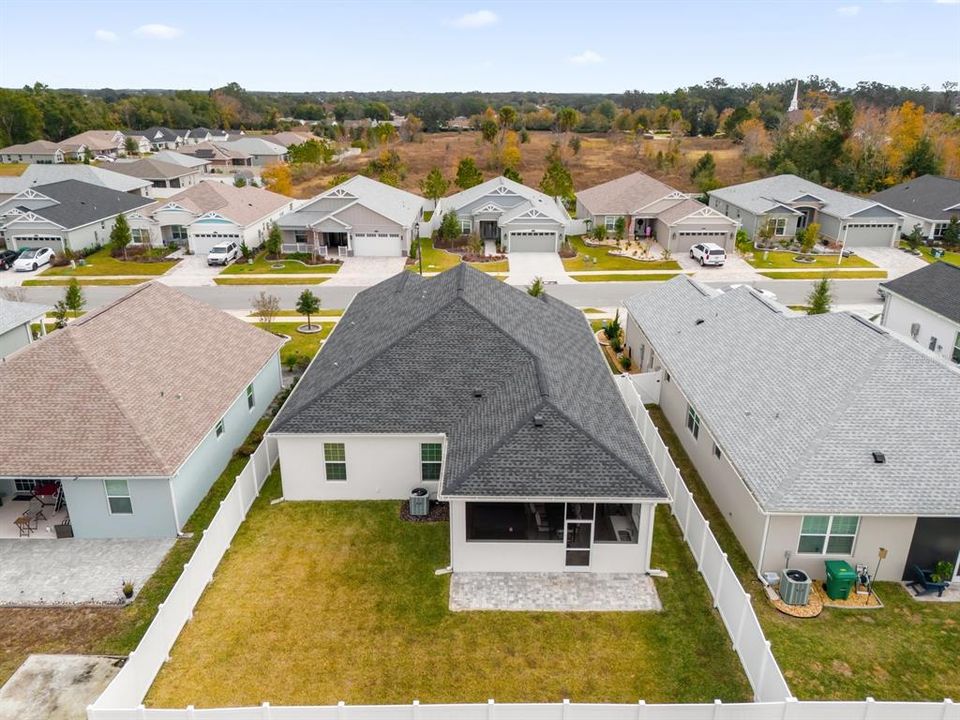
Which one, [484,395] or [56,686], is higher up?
[484,395]

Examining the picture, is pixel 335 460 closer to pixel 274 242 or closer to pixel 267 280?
pixel 267 280

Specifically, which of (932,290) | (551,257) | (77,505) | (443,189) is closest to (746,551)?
(77,505)

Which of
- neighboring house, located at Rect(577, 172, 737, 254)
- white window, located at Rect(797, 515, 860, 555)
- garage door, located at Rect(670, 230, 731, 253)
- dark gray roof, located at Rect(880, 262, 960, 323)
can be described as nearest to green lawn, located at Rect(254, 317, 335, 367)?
white window, located at Rect(797, 515, 860, 555)

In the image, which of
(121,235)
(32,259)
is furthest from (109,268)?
(32,259)

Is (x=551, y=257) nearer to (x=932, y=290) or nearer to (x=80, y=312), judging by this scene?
(x=932, y=290)

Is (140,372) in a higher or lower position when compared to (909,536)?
higher

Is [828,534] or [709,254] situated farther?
[709,254]

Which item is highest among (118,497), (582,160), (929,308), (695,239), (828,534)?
(582,160)
